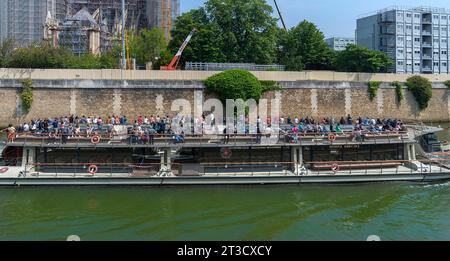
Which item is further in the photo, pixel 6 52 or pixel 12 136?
pixel 6 52

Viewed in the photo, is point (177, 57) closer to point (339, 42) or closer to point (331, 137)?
point (331, 137)

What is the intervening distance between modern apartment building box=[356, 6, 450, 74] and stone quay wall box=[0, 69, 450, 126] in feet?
88.9

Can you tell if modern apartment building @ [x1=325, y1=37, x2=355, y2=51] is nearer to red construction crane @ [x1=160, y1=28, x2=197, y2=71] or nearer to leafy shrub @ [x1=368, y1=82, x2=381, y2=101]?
leafy shrub @ [x1=368, y1=82, x2=381, y2=101]

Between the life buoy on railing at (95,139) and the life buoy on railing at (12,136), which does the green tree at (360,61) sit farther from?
the life buoy on railing at (12,136)

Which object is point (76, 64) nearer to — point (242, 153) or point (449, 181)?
point (242, 153)

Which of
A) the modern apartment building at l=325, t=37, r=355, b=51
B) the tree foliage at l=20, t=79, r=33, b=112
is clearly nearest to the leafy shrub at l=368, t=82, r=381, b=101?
the tree foliage at l=20, t=79, r=33, b=112

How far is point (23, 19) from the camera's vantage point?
62.7 m

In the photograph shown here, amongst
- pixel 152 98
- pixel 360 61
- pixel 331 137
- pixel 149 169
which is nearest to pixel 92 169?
pixel 149 169

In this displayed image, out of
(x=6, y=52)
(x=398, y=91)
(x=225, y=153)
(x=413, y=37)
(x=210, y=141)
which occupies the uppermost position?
(x=413, y=37)

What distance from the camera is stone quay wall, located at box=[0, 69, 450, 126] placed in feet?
111

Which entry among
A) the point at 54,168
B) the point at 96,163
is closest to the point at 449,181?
the point at 96,163

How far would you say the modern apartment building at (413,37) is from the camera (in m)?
65.8

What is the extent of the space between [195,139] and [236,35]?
26.6 m
